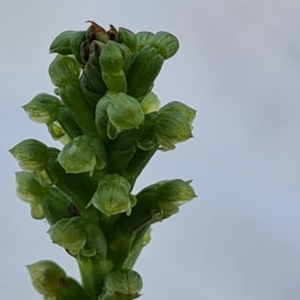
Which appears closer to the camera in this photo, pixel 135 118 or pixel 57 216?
pixel 135 118

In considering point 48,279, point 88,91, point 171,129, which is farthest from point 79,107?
point 48,279

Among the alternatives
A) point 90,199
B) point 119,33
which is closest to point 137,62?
point 119,33

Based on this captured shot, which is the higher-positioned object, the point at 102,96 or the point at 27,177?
the point at 102,96

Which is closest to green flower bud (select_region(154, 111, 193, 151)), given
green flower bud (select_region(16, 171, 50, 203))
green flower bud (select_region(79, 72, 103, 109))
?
green flower bud (select_region(79, 72, 103, 109))

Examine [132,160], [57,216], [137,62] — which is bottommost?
[57,216]

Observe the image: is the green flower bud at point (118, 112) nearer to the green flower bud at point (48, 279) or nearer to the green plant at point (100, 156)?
the green plant at point (100, 156)

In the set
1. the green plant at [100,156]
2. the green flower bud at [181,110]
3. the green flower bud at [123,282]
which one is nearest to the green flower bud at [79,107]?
the green plant at [100,156]

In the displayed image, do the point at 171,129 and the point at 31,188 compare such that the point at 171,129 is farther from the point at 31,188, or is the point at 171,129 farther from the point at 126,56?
the point at 31,188

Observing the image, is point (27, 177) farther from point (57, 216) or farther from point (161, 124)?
Answer: point (161, 124)
